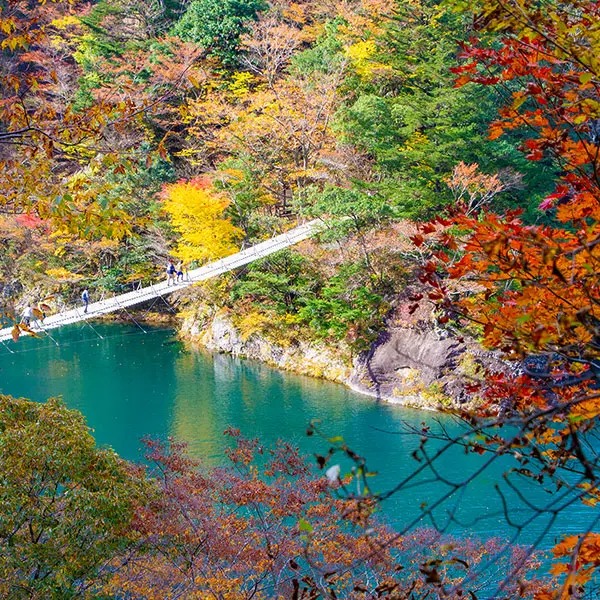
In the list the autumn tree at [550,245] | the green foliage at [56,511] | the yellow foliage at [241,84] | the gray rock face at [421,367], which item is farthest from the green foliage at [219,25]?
the autumn tree at [550,245]

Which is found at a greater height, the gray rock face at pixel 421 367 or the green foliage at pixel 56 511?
the gray rock face at pixel 421 367

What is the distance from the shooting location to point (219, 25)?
16781 millimetres

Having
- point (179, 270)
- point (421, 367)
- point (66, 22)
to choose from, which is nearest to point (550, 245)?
point (421, 367)

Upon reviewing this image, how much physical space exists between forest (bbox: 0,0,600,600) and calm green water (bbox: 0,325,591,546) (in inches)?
22.6

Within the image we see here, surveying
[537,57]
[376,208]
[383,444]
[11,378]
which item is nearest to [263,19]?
[376,208]

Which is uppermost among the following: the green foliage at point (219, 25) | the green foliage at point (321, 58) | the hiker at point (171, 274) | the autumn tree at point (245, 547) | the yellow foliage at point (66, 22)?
the yellow foliage at point (66, 22)

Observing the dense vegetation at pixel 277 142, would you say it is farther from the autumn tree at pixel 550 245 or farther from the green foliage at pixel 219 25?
the autumn tree at pixel 550 245

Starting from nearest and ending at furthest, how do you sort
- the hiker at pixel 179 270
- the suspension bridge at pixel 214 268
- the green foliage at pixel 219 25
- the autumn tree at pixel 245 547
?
the autumn tree at pixel 245 547 < the suspension bridge at pixel 214 268 < the hiker at pixel 179 270 < the green foliage at pixel 219 25

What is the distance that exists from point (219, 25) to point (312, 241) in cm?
729

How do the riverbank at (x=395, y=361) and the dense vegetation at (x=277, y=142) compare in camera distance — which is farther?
the dense vegetation at (x=277, y=142)

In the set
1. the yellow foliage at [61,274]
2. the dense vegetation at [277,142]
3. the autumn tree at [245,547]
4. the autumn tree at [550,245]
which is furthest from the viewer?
the yellow foliage at [61,274]

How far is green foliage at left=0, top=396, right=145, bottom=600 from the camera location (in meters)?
3.77

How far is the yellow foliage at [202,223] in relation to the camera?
14.4 meters

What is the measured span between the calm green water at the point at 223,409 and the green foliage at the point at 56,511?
359 cm
